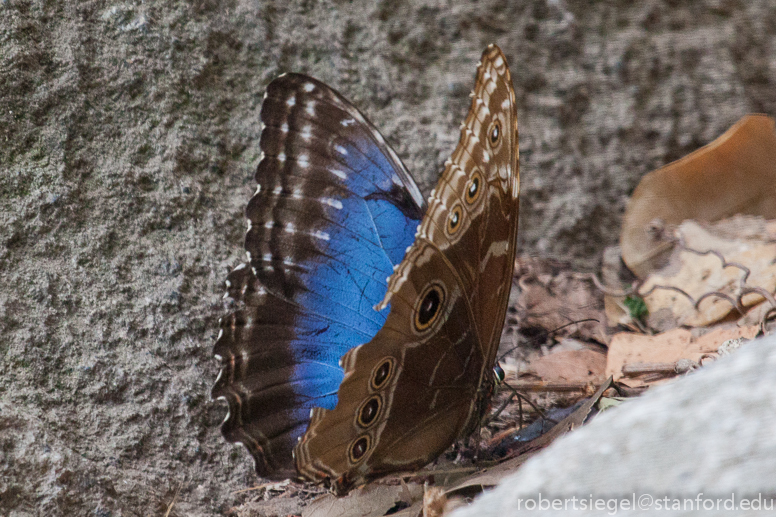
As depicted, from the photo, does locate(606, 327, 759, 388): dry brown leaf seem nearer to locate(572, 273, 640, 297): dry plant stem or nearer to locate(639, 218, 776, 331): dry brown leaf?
locate(639, 218, 776, 331): dry brown leaf

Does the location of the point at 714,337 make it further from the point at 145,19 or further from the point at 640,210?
the point at 145,19

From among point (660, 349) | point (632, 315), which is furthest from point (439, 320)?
point (632, 315)

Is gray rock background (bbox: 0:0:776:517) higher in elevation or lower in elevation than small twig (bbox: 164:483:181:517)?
higher

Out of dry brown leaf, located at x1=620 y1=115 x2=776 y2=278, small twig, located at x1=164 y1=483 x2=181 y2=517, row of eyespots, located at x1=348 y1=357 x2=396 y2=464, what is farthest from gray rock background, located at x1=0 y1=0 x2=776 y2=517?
row of eyespots, located at x1=348 y1=357 x2=396 y2=464

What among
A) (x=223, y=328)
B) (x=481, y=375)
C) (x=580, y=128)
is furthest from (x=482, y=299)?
(x=580, y=128)

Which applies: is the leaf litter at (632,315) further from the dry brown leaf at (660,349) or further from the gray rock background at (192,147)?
the gray rock background at (192,147)

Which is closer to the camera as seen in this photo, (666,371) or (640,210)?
(666,371)
